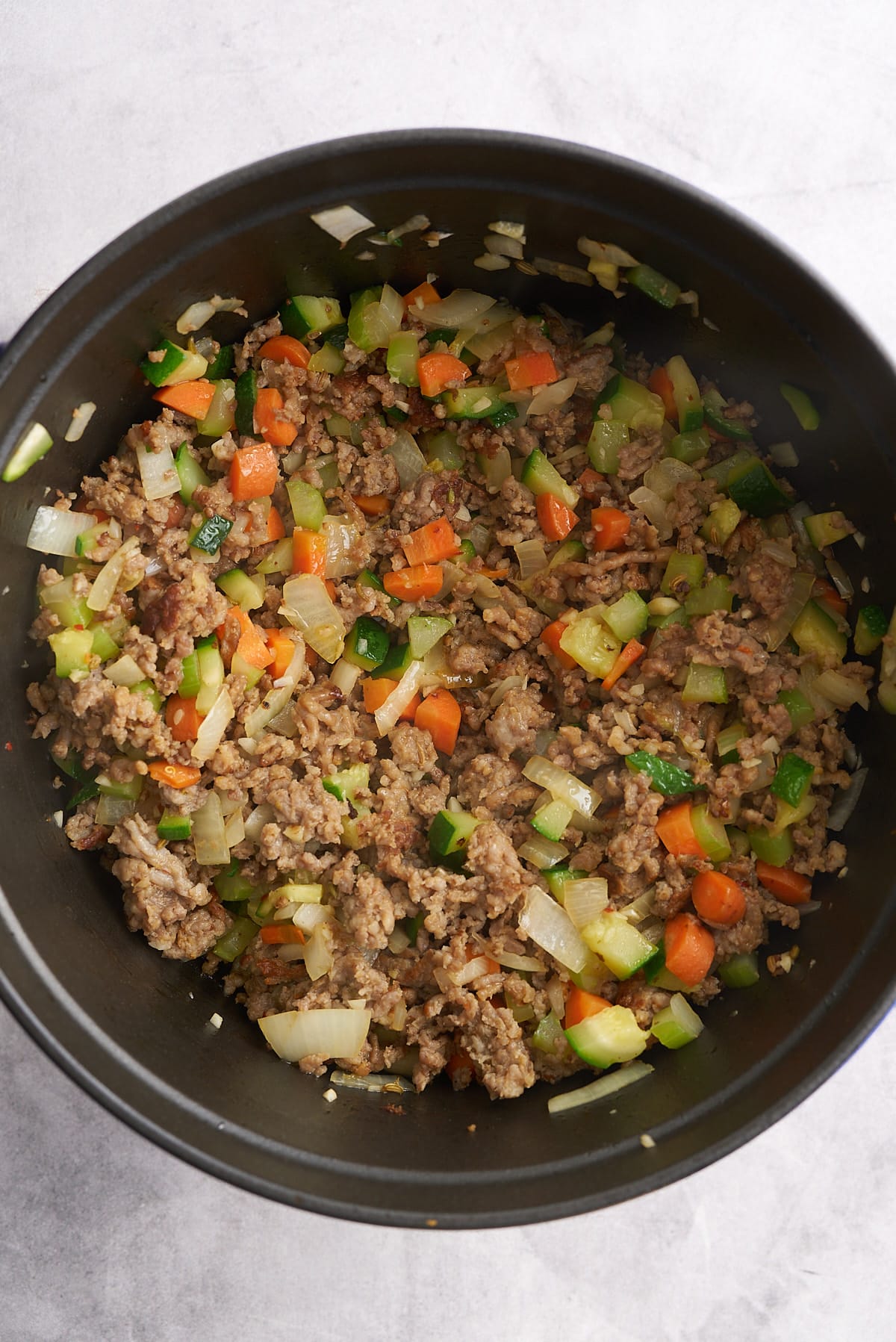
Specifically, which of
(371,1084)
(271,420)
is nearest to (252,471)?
(271,420)

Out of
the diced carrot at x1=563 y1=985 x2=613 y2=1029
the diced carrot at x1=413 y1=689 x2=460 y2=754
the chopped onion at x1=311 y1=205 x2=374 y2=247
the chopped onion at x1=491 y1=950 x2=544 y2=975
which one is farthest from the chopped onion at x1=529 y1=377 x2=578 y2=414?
the diced carrot at x1=563 y1=985 x2=613 y2=1029

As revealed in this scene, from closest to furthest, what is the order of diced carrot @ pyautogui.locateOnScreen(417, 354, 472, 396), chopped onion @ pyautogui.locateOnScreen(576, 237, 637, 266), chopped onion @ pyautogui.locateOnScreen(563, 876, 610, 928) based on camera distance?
chopped onion @ pyautogui.locateOnScreen(576, 237, 637, 266) < chopped onion @ pyautogui.locateOnScreen(563, 876, 610, 928) < diced carrot @ pyautogui.locateOnScreen(417, 354, 472, 396)

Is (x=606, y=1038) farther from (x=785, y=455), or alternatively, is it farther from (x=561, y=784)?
(x=785, y=455)

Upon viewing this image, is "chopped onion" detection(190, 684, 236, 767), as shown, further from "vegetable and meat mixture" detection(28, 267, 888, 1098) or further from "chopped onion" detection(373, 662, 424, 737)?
"chopped onion" detection(373, 662, 424, 737)

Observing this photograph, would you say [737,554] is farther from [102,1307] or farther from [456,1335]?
[102,1307]

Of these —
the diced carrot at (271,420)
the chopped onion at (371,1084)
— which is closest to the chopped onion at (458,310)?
the diced carrot at (271,420)

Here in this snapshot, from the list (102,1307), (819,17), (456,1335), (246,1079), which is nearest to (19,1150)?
(102,1307)

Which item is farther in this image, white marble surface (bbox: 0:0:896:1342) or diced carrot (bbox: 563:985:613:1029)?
white marble surface (bbox: 0:0:896:1342)
